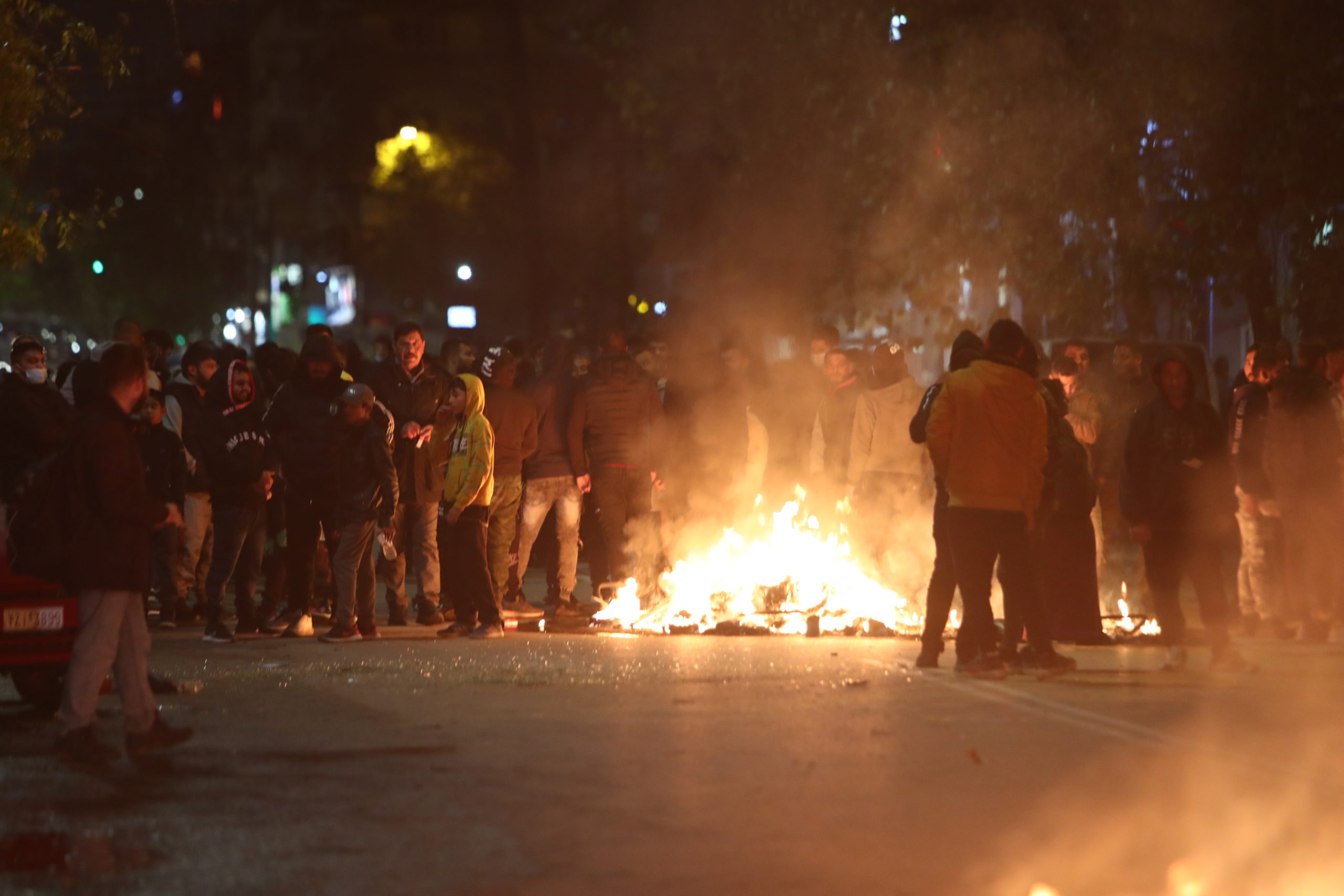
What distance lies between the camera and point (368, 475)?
11.9m

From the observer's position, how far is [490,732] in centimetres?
821

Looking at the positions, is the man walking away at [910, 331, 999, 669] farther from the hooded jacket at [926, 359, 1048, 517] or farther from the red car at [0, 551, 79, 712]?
the red car at [0, 551, 79, 712]

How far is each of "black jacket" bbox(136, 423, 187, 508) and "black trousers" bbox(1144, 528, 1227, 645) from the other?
6.21 metres

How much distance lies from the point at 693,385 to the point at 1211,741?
7.03 metres

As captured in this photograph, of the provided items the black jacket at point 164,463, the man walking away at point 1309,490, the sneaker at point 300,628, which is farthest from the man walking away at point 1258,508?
the black jacket at point 164,463

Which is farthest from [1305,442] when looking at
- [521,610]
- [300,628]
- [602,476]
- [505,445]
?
[300,628]

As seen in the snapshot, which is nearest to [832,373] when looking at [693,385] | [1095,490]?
[693,385]

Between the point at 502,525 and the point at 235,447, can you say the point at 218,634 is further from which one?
the point at 502,525

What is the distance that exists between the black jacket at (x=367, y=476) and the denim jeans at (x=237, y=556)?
0.82 metres

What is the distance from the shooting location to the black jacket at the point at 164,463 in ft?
39.1

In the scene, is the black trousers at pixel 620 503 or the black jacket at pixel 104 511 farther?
the black trousers at pixel 620 503

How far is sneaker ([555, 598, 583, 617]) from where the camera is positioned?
1334 centimetres

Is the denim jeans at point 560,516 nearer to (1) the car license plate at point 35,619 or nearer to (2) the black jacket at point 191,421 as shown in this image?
(2) the black jacket at point 191,421

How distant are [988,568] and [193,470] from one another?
6.51m
